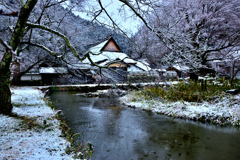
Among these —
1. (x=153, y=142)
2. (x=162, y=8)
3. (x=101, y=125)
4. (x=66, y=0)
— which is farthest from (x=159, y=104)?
(x=66, y=0)

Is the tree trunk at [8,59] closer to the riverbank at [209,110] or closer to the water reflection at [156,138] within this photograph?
the water reflection at [156,138]

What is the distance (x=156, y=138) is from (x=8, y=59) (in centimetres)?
532

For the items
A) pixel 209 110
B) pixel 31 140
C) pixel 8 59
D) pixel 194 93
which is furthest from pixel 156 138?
pixel 8 59

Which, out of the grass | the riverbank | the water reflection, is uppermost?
the grass

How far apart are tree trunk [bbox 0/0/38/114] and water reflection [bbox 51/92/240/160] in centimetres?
246

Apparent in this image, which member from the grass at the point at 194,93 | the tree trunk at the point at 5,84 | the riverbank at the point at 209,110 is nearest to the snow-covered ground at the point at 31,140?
the tree trunk at the point at 5,84

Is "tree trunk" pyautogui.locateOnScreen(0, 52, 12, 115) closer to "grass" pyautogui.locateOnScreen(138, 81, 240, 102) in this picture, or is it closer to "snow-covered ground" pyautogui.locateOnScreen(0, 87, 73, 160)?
"snow-covered ground" pyautogui.locateOnScreen(0, 87, 73, 160)

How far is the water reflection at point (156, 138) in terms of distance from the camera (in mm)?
4371

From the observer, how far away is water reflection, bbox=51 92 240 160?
4.37 m

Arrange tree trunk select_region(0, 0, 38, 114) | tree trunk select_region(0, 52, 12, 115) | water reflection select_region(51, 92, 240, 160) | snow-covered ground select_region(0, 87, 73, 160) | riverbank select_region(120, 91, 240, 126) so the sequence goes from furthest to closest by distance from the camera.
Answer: riverbank select_region(120, 91, 240, 126) < tree trunk select_region(0, 52, 12, 115) < tree trunk select_region(0, 0, 38, 114) < water reflection select_region(51, 92, 240, 160) < snow-covered ground select_region(0, 87, 73, 160)

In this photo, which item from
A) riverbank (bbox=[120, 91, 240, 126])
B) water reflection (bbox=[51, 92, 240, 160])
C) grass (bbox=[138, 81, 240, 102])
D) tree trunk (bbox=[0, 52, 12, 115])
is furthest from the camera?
grass (bbox=[138, 81, 240, 102])

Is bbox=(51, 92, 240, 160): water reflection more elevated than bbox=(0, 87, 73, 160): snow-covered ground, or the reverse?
bbox=(0, 87, 73, 160): snow-covered ground

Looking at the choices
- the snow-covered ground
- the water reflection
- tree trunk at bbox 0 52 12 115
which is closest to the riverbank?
the water reflection

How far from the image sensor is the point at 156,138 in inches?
217
